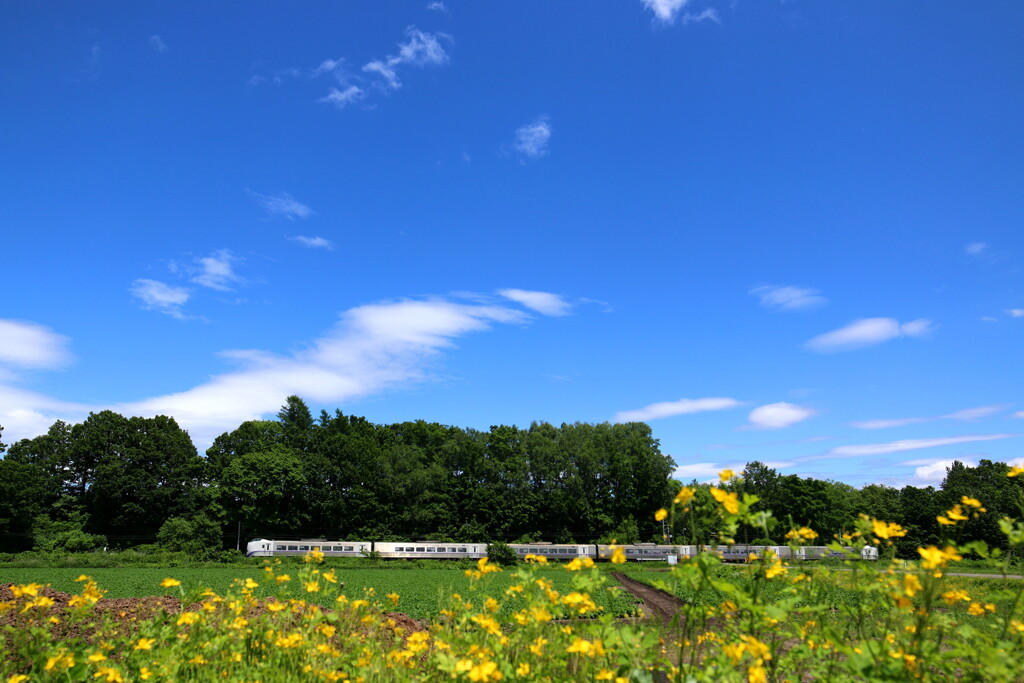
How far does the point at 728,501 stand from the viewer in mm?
2207

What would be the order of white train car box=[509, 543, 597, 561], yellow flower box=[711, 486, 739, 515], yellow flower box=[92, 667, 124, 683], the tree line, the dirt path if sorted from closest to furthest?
1. yellow flower box=[711, 486, 739, 515]
2. yellow flower box=[92, 667, 124, 683]
3. the dirt path
4. white train car box=[509, 543, 597, 561]
5. the tree line

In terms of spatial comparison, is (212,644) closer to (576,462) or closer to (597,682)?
(597,682)

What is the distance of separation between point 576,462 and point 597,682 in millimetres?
48008

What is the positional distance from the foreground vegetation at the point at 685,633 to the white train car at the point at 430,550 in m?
36.0

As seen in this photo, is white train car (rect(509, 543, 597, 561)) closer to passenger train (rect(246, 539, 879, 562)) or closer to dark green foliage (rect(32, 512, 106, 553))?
passenger train (rect(246, 539, 879, 562))

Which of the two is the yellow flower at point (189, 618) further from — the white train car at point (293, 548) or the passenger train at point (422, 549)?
the white train car at point (293, 548)

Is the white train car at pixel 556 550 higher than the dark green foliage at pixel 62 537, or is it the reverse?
the dark green foliage at pixel 62 537

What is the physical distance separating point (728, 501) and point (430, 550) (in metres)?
40.5

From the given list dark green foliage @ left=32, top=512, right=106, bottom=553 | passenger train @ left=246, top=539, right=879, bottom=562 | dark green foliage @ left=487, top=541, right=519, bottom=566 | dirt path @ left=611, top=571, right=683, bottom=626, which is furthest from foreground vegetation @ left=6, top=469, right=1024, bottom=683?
dark green foliage @ left=32, top=512, right=106, bottom=553

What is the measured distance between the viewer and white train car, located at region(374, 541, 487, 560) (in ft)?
127

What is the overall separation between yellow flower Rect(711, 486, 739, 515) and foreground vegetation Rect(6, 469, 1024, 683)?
0.4 inches

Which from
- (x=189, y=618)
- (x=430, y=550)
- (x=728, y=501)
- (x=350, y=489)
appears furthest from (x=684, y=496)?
(x=350, y=489)

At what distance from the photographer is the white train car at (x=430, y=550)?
38.6 m

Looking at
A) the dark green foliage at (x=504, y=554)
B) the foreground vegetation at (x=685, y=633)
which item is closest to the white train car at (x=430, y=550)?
the dark green foliage at (x=504, y=554)
